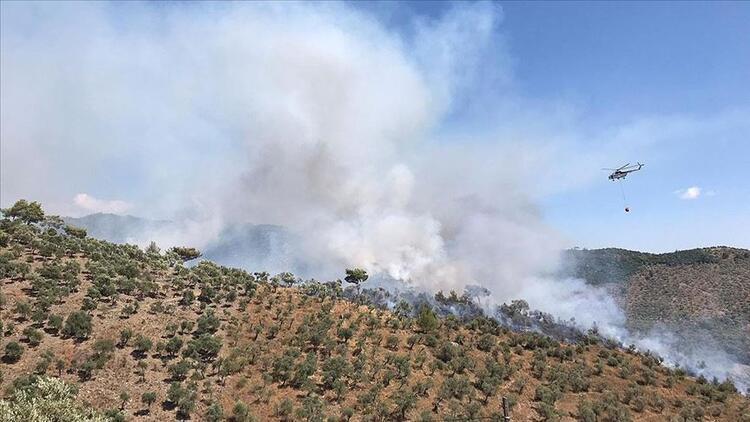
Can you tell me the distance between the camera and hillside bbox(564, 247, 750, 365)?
288 ft

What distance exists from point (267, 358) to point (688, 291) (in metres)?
109

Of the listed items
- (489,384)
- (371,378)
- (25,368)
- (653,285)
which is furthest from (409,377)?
(653,285)

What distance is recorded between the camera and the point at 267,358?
38.6 m

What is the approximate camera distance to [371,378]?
38312 millimetres

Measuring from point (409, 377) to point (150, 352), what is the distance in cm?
2142

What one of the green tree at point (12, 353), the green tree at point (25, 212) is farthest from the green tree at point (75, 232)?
the green tree at point (12, 353)

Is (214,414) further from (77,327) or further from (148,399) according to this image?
(77,327)

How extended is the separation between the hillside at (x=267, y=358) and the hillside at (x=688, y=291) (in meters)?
43.8

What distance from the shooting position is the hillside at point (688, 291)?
288ft

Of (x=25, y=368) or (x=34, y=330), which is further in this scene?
(x=34, y=330)

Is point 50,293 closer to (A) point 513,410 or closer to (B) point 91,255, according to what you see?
(B) point 91,255

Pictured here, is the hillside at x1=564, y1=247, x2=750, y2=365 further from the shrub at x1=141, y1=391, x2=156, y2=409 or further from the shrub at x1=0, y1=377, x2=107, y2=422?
the shrub at x1=0, y1=377, x2=107, y2=422

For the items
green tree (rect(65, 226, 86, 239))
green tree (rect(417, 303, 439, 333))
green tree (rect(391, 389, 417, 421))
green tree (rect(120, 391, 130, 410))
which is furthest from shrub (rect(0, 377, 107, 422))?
green tree (rect(65, 226, 86, 239))

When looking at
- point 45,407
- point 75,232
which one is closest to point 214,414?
point 45,407
